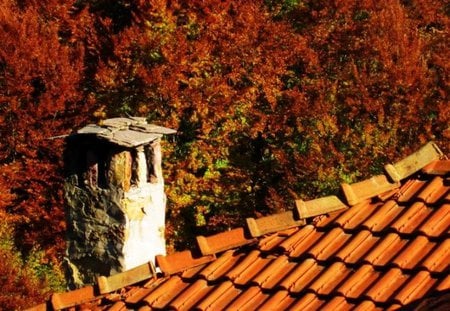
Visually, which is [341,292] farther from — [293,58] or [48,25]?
[48,25]

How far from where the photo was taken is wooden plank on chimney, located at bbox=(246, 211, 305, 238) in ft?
21.0

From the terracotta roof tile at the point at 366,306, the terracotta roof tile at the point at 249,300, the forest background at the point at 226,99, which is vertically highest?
the forest background at the point at 226,99

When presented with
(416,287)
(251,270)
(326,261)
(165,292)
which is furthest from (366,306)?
(165,292)

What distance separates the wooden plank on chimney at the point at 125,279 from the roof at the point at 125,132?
4.68 feet

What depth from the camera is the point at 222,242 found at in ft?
21.2

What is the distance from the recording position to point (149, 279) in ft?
21.2

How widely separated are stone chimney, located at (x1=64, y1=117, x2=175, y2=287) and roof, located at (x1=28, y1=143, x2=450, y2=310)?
943 mm

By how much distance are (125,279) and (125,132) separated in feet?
5.59

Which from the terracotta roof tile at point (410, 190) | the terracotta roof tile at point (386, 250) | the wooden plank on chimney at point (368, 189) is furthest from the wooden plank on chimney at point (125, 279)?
the terracotta roof tile at point (410, 190)

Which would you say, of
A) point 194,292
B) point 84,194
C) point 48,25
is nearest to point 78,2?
point 48,25

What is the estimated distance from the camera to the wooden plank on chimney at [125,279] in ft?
21.1

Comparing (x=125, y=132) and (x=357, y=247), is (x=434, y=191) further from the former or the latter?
(x=125, y=132)

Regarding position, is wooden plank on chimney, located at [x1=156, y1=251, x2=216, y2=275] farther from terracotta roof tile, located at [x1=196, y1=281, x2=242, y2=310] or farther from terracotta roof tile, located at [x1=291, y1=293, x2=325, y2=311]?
terracotta roof tile, located at [x1=291, y1=293, x2=325, y2=311]

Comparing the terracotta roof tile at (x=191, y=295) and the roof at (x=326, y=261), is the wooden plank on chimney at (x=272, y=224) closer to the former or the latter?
the roof at (x=326, y=261)
